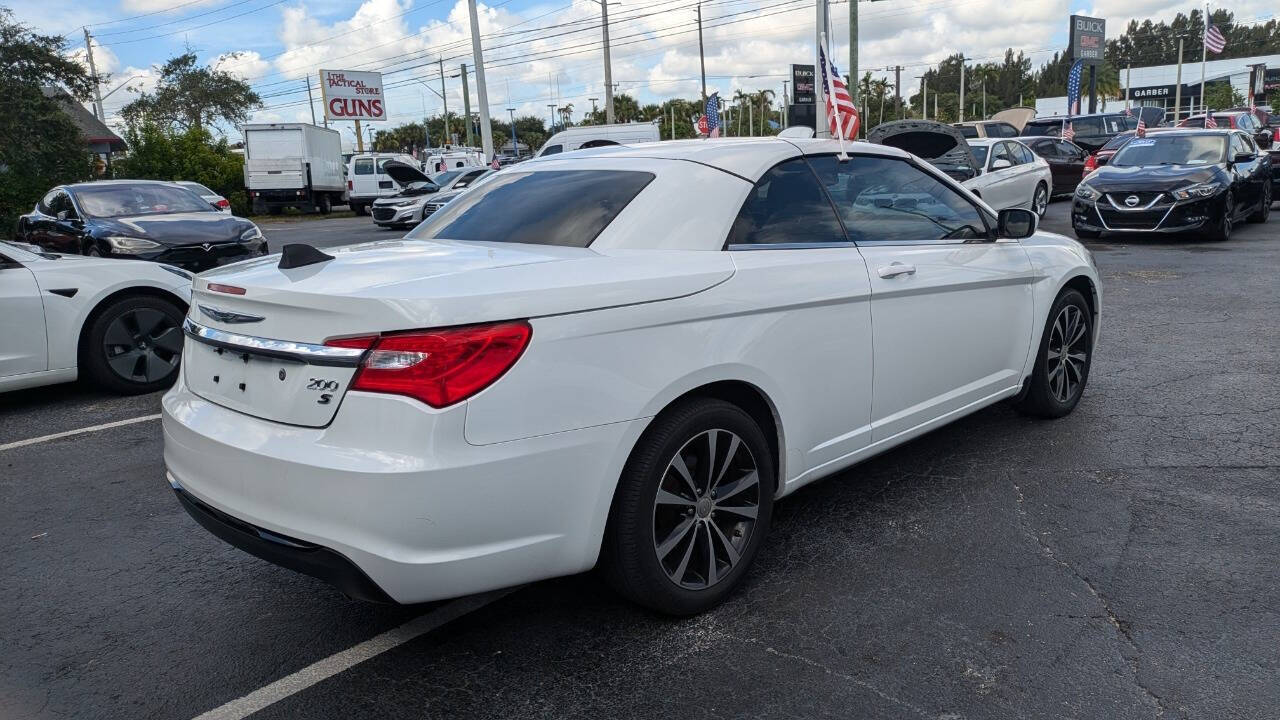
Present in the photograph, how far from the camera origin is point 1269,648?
9.46 feet

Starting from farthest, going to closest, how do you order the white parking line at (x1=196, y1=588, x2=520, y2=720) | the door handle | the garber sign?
the garber sign, the door handle, the white parking line at (x1=196, y1=588, x2=520, y2=720)

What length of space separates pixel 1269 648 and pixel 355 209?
1217 inches

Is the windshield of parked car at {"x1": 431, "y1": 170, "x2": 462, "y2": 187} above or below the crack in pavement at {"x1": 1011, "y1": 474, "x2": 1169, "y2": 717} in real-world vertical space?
above

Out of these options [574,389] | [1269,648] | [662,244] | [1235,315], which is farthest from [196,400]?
[1235,315]

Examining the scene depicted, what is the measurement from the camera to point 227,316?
115 inches

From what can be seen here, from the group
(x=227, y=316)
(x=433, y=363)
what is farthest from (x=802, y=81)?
(x=433, y=363)

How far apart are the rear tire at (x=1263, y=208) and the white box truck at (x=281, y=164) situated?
85.8 ft

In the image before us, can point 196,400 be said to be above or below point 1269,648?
above

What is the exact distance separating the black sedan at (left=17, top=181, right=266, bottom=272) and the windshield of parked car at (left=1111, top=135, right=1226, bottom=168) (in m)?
12.2

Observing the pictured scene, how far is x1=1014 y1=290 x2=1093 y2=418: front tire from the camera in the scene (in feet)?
16.4

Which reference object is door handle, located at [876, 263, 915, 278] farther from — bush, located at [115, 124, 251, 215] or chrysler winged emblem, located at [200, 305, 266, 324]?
bush, located at [115, 124, 251, 215]

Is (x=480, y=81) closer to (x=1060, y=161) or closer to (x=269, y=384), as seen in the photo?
(x=1060, y=161)

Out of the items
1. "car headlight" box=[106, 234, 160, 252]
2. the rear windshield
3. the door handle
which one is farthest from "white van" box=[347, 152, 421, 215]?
the door handle

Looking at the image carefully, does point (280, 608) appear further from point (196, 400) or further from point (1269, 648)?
point (1269, 648)
